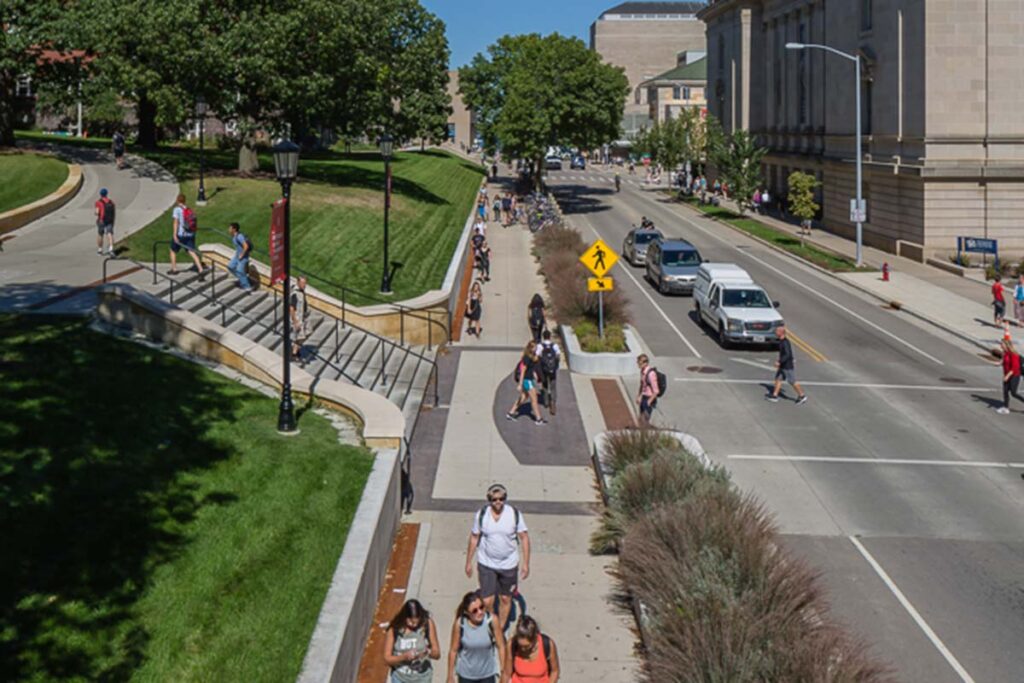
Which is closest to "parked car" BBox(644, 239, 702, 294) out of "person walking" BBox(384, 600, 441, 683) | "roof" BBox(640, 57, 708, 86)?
"person walking" BBox(384, 600, 441, 683)

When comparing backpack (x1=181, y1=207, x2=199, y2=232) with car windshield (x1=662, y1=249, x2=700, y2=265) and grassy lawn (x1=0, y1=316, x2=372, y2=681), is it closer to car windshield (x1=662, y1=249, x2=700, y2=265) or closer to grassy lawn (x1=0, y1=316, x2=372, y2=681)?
grassy lawn (x1=0, y1=316, x2=372, y2=681)

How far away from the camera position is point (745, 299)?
3080 centimetres

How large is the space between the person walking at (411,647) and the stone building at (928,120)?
42.4 meters

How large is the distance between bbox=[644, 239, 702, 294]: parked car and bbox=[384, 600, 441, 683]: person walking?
30.8 meters

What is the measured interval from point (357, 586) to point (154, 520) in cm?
251

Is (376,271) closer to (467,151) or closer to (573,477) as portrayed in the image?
(573,477)

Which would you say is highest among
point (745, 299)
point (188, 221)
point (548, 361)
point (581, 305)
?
point (188, 221)

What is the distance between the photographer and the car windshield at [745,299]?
30.6 m

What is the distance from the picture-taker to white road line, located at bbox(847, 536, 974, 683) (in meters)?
11.0

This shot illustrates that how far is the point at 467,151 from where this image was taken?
14850cm

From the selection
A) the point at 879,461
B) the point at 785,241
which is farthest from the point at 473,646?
the point at 785,241

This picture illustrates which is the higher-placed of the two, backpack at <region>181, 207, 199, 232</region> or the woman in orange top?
backpack at <region>181, 207, 199, 232</region>

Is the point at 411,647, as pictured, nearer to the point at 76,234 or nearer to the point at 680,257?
the point at 76,234

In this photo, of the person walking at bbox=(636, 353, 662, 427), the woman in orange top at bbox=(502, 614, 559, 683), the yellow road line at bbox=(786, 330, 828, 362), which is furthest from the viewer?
the yellow road line at bbox=(786, 330, 828, 362)
